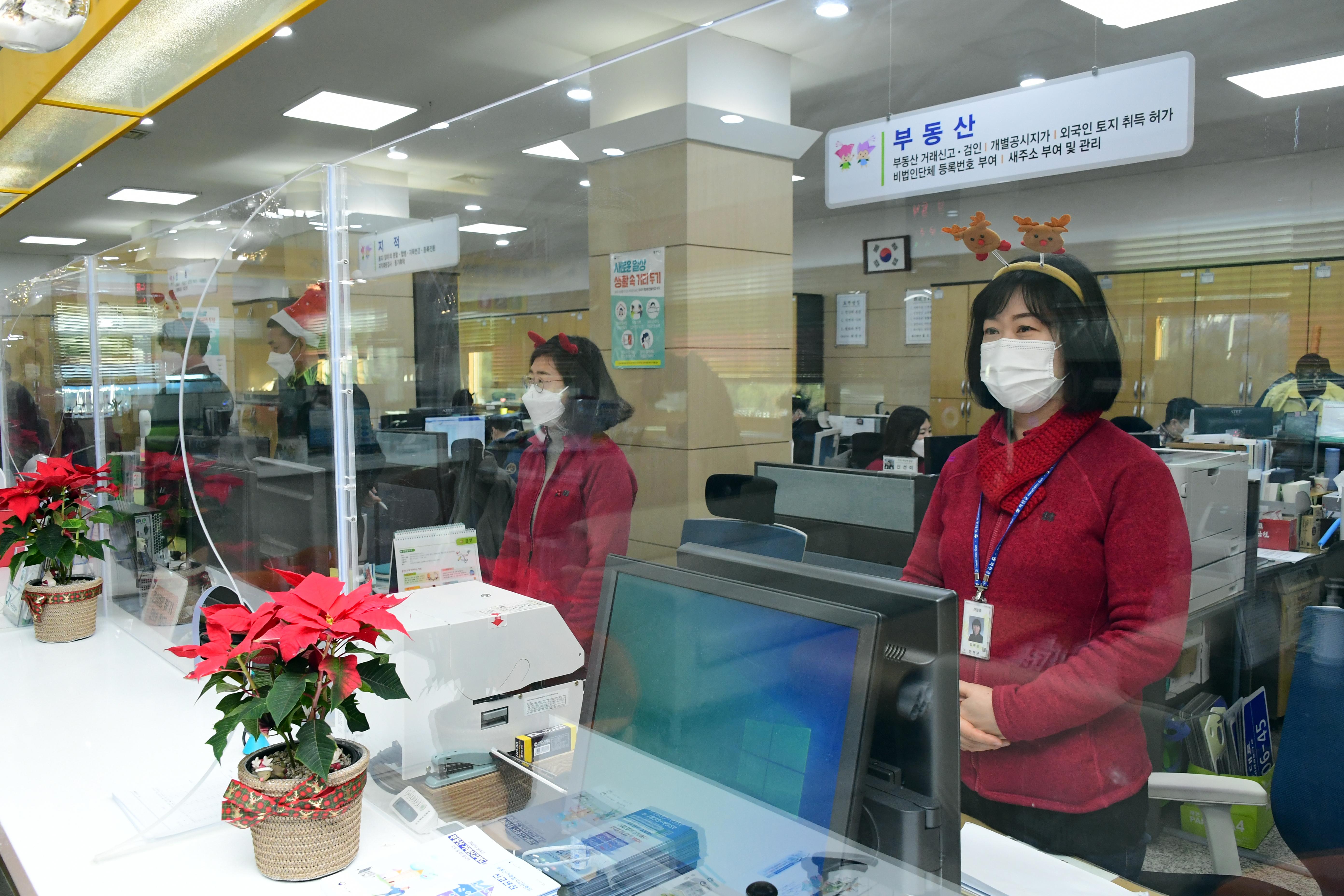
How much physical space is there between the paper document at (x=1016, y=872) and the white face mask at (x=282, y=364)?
5.65 ft

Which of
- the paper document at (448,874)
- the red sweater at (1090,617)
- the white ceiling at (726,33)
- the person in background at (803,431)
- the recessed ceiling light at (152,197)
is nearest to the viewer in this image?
the paper document at (448,874)

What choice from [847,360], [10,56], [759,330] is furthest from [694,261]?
[10,56]

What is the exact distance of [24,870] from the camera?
1265mm

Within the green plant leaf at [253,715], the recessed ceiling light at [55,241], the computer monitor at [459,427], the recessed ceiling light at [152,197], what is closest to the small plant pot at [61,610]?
the computer monitor at [459,427]

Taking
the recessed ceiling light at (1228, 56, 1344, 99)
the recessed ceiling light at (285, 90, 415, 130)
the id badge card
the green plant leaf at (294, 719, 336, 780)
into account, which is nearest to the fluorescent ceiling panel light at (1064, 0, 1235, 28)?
the recessed ceiling light at (1228, 56, 1344, 99)

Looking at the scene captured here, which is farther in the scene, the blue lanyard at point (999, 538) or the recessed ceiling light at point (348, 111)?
the recessed ceiling light at point (348, 111)

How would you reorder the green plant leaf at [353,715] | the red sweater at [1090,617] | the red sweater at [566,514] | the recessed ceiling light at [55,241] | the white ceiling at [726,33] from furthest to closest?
the recessed ceiling light at [55,241], the red sweater at [566,514], the red sweater at [1090,617], the white ceiling at [726,33], the green plant leaf at [353,715]

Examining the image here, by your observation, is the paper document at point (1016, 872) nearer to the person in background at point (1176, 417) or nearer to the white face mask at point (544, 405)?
the person in background at point (1176, 417)

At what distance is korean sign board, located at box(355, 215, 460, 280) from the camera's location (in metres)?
2.16

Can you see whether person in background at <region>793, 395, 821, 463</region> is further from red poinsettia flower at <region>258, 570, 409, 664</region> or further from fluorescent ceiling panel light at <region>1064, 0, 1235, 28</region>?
red poinsettia flower at <region>258, 570, 409, 664</region>

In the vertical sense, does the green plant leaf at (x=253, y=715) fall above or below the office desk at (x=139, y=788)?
above

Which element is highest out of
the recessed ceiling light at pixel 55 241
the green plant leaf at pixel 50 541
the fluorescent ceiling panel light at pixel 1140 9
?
the recessed ceiling light at pixel 55 241

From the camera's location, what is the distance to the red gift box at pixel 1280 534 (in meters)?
1.85

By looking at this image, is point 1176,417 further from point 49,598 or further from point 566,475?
point 49,598
